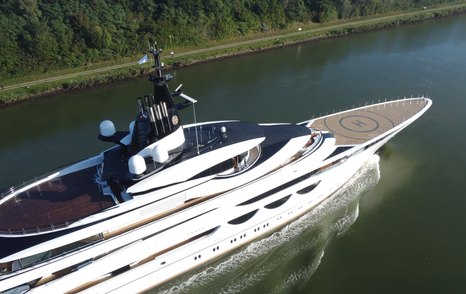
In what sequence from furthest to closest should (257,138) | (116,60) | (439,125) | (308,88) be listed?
(116,60) → (308,88) → (439,125) → (257,138)

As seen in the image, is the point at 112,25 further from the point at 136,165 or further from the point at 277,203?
the point at 277,203

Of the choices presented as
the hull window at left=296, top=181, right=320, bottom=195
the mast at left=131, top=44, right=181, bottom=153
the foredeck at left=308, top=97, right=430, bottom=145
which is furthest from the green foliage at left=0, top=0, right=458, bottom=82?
the hull window at left=296, top=181, right=320, bottom=195

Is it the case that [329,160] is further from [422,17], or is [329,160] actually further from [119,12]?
[422,17]

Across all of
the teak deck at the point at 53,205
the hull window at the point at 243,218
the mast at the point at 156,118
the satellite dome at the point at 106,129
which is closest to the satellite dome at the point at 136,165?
the mast at the point at 156,118

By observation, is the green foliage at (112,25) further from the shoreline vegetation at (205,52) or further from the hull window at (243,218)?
the hull window at (243,218)

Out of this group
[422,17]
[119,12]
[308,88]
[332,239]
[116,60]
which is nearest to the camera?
[332,239]

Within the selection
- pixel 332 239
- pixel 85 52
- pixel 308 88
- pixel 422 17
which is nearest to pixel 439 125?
pixel 308 88

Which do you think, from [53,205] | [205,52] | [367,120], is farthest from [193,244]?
[205,52]
